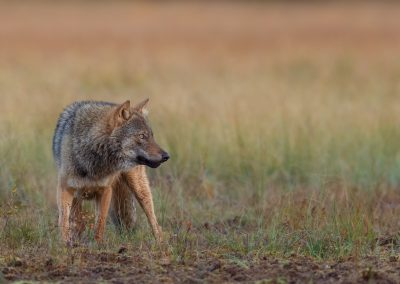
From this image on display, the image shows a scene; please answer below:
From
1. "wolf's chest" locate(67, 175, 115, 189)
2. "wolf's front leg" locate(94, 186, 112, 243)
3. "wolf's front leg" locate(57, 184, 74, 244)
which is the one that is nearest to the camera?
"wolf's front leg" locate(94, 186, 112, 243)

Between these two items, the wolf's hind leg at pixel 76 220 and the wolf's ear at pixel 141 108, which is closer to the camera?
the wolf's hind leg at pixel 76 220

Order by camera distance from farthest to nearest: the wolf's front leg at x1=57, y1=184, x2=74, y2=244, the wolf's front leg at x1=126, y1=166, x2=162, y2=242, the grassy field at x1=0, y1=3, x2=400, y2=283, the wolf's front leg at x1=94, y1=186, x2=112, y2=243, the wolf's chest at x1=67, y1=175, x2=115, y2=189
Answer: the wolf's front leg at x1=126, y1=166, x2=162, y2=242 < the wolf's chest at x1=67, y1=175, x2=115, y2=189 < the wolf's front leg at x1=57, y1=184, x2=74, y2=244 < the wolf's front leg at x1=94, y1=186, x2=112, y2=243 < the grassy field at x1=0, y1=3, x2=400, y2=283

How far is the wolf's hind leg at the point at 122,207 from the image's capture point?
8.83 m

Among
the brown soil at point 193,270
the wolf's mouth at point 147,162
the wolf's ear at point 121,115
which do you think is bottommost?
the brown soil at point 193,270

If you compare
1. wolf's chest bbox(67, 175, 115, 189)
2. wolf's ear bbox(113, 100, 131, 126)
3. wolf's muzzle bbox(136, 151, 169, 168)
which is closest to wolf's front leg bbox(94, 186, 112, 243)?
wolf's chest bbox(67, 175, 115, 189)

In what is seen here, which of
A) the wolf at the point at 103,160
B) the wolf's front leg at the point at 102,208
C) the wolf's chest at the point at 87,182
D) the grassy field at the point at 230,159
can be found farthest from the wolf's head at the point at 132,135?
the grassy field at the point at 230,159

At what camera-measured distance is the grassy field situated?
7177 millimetres

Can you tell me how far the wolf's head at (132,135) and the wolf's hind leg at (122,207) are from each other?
0.64m

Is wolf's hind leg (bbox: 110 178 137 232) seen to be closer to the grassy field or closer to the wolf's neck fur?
the grassy field

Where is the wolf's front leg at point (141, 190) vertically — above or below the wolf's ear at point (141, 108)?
→ below

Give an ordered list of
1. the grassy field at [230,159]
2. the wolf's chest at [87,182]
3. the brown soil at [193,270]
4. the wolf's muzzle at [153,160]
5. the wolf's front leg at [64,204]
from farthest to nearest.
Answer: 1. the wolf's chest at [87,182]
2. the wolf's front leg at [64,204]
3. the wolf's muzzle at [153,160]
4. the grassy field at [230,159]
5. the brown soil at [193,270]

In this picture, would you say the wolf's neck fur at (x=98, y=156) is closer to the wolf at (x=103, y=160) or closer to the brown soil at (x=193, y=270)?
the wolf at (x=103, y=160)

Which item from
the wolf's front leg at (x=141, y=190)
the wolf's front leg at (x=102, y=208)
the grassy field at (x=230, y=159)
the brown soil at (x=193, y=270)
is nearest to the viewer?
the brown soil at (x=193, y=270)

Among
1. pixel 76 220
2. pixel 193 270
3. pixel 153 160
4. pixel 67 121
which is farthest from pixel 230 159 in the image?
pixel 193 270
